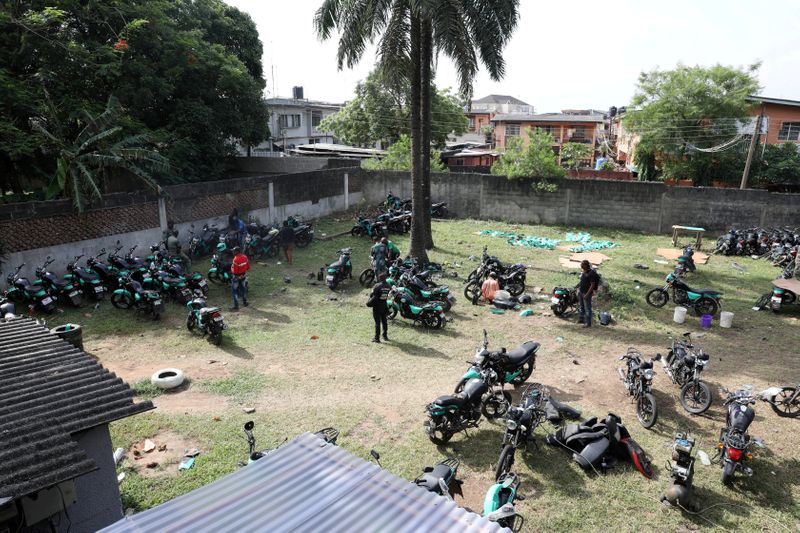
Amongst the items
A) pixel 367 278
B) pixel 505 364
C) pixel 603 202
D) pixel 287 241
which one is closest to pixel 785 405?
pixel 505 364

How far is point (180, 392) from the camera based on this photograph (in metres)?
8.23

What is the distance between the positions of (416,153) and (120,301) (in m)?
8.46

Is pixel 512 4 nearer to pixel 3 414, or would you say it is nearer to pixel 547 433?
pixel 547 433

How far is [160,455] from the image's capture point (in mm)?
6543

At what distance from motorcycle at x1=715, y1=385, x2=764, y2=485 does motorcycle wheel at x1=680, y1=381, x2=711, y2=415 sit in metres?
0.84

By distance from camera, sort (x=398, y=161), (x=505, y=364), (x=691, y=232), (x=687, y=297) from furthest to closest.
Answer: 1. (x=398, y=161)
2. (x=691, y=232)
3. (x=687, y=297)
4. (x=505, y=364)

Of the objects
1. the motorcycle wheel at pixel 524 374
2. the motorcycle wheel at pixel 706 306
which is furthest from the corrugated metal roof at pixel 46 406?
the motorcycle wheel at pixel 706 306

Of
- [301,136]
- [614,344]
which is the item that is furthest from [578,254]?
[301,136]

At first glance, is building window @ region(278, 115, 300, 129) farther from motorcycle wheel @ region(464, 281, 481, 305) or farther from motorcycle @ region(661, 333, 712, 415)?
motorcycle @ region(661, 333, 712, 415)

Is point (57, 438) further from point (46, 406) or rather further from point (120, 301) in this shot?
point (120, 301)

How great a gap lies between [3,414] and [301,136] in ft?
138

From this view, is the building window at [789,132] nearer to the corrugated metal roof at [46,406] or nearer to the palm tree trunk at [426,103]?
the palm tree trunk at [426,103]

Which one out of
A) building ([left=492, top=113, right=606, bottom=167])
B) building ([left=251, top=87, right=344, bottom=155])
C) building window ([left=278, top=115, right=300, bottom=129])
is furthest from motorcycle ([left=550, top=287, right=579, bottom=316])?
building ([left=492, top=113, right=606, bottom=167])

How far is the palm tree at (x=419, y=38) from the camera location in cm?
1345
